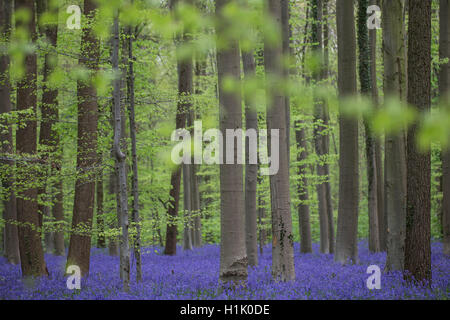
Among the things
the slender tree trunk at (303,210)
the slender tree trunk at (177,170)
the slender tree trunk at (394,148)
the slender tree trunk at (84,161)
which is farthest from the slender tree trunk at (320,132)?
the slender tree trunk at (84,161)

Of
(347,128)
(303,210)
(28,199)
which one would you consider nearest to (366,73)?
(347,128)

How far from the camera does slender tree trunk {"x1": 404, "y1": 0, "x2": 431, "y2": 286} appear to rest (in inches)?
320

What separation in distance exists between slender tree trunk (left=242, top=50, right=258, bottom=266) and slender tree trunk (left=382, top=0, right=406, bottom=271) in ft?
12.5

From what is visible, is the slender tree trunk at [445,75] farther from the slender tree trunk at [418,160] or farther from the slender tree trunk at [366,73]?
the slender tree trunk at [418,160]

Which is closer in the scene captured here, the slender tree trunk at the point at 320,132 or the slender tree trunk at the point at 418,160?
the slender tree trunk at the point at 418,160

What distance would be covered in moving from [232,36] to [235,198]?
2.93 m

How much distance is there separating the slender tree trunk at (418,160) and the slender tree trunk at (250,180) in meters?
5.16

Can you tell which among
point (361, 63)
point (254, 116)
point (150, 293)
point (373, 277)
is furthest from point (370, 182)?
point (150, 293)

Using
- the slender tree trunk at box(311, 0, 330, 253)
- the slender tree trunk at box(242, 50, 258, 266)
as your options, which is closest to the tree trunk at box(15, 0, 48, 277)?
the slender tree trunk at box(242, 50, 258, 266)

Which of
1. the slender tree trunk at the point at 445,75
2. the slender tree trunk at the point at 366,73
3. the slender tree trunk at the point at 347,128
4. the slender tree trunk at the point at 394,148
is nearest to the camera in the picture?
the slender tree trunk at the point at 394,148

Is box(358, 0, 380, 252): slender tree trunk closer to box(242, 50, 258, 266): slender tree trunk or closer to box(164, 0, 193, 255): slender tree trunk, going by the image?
box(242, 50, 258, 266): slender tree trunk

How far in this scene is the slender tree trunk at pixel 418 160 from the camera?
8.13 meters

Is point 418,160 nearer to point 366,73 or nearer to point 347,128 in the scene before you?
point 347,128

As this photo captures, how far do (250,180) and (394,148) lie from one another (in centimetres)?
434
